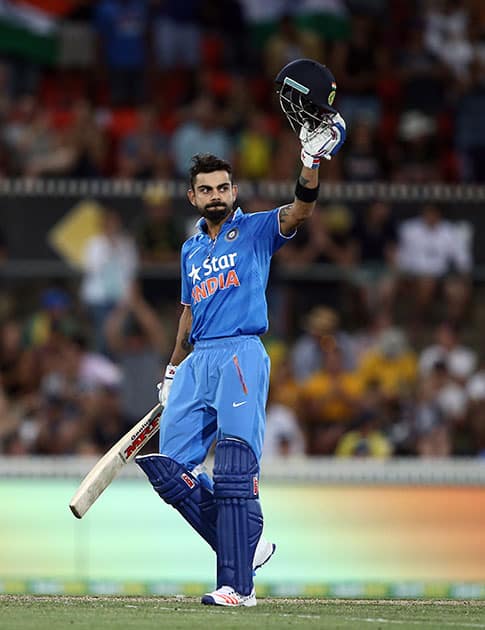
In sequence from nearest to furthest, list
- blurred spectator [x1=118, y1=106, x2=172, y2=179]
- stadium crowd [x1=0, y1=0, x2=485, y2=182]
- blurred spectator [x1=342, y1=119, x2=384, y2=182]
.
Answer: blurred spectator [x1=118, y1=106, x2=172, y2=179]
blurred spectator [x1=342, y1=119, x2=384, y2=182]
stadium crowd [x1=0, y1=0, x2=485, y2=182]

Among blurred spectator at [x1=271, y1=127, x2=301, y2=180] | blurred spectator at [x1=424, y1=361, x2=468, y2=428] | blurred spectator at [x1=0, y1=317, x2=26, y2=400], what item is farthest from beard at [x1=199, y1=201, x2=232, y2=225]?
blurred spectator at [x1=271, y1=127, x2=301, y2=180]

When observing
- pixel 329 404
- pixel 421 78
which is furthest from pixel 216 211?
pixel 421 78

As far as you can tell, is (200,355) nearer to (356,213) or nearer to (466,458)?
(466,458)

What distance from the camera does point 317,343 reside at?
12.6 meters

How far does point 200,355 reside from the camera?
23.0 ft

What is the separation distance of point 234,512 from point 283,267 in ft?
19.2

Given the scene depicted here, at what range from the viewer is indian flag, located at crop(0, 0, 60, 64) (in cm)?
1592

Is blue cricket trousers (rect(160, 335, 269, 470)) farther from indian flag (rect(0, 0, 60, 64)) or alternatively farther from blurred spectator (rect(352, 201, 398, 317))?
indian flag (rect(0, 0, 60, 64))

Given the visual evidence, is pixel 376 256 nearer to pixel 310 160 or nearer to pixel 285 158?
pixel 285 158

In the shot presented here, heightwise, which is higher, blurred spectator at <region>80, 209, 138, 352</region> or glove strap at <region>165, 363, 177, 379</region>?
blurred spectator at <region>80, 209, 138, 352</region>

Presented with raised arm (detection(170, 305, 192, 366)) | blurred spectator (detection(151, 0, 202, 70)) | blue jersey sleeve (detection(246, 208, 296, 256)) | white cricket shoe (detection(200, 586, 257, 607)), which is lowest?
white cricket shoe (detection(200, 586, 257, 607))

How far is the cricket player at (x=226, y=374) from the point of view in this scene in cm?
677

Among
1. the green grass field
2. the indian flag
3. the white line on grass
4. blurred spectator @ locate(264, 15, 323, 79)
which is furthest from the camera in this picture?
the indian flag

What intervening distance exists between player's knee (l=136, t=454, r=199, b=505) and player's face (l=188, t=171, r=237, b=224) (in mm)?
1155
